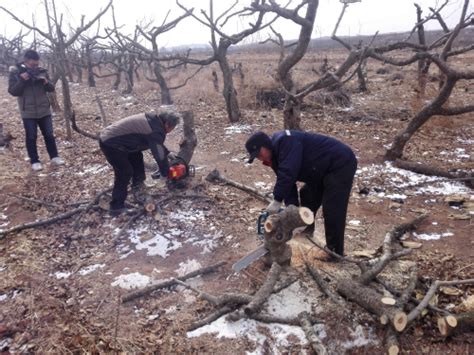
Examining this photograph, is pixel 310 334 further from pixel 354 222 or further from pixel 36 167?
pixel 36 167

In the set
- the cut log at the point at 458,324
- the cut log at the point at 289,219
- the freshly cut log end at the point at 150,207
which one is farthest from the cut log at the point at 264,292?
the freshly cut log end at the point at 150,207

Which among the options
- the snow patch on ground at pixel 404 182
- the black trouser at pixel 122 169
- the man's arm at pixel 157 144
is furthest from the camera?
the snow patch on ground at pixel 404 182

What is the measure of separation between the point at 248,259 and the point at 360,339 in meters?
1.14

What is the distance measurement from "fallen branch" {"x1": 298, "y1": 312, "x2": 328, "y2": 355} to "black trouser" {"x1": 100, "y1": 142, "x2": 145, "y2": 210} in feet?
9.59

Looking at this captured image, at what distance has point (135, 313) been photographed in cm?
348

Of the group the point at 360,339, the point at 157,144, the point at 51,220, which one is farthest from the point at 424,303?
the point at 51,220

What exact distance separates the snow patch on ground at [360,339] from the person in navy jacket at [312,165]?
94 centimetres

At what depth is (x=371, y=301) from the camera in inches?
122

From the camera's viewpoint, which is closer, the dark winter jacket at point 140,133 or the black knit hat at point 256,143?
the black knit hat at point 256,143

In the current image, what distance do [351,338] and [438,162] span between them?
4919 mm

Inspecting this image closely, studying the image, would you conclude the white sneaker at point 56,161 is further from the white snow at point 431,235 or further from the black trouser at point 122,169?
the white snow at point 431,235

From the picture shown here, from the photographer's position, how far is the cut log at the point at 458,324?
2.95 m

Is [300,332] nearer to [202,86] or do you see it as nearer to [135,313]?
[135,313]

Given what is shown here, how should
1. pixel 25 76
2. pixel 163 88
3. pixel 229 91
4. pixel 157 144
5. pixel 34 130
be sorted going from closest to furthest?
pixel 157 144 → pixel 25 76 → pixel 34 130 → pixel 229 91 → pixel 163 88
